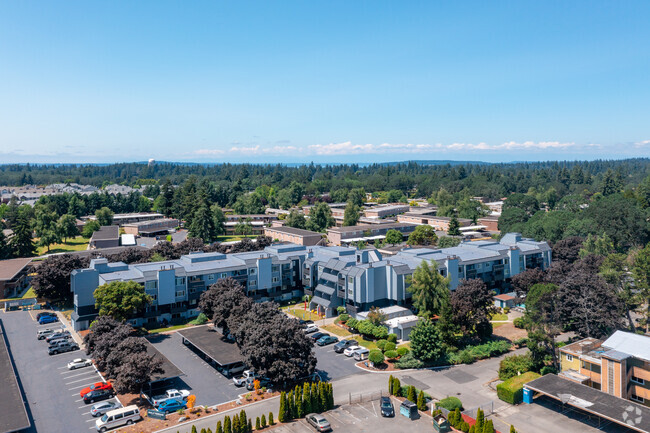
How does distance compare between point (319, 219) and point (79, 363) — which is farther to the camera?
point (319, 219)

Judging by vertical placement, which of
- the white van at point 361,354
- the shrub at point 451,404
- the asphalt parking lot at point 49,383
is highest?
the asphalt parking lot at point 49,383

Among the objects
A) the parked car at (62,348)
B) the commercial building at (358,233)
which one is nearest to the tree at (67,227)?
the commercial building at (358,233)

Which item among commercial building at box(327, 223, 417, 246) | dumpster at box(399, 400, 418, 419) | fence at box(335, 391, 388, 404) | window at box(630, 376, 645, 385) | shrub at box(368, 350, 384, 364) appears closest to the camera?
dumpster at box(399, 400, 418, 419)

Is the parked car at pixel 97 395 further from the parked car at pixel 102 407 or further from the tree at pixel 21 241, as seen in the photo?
the tree at pixel 21 241

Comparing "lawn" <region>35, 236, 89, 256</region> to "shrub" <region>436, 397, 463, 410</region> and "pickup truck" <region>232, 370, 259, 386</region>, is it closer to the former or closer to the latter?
"pickup truck" <region>232, 370, 259, 386</region>

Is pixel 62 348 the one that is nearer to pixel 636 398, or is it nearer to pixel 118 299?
pixel 118 299

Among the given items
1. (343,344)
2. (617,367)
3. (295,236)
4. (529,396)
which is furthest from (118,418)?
(295,236)

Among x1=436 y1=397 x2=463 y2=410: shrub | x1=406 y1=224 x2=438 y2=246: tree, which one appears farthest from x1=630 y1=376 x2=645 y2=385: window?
x1=406 y1=224 x2=438 y2=246: tree
